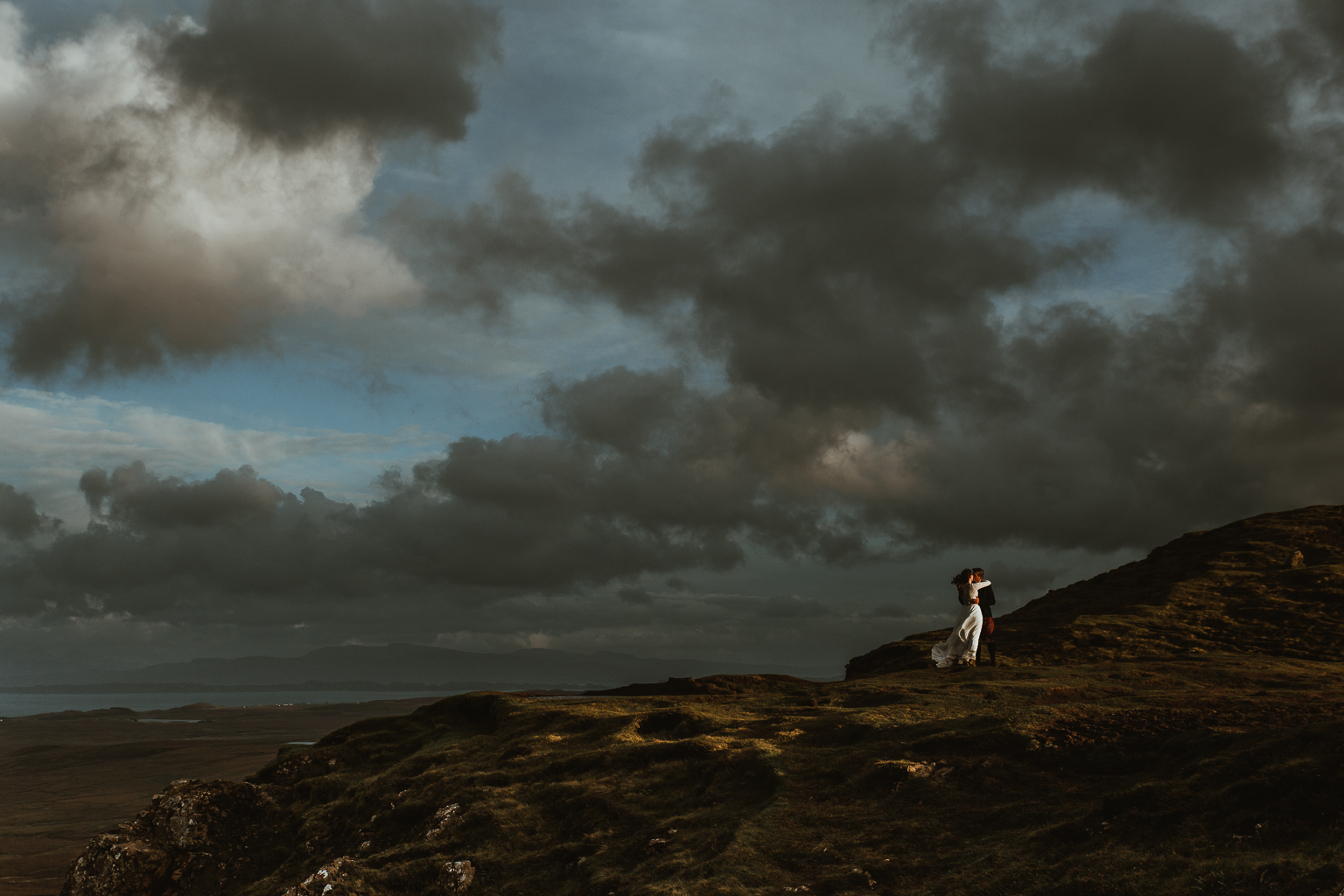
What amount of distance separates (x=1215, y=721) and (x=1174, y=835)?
559cm

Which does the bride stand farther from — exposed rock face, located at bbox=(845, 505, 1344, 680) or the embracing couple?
exposed rock face, located at bbox=(845, 505, 1344, 680)

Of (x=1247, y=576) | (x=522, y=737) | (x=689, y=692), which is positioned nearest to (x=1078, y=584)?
(x=1247, y=576)

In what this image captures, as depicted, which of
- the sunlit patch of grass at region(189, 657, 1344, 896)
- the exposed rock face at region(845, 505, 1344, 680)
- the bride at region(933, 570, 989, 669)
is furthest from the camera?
the exposed rock face at region(845, 505, 1344, 680)

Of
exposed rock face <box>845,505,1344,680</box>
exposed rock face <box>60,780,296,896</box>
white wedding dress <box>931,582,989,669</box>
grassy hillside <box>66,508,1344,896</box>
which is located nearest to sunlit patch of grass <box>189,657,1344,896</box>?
grassy hillside <box>66,508,1344,896</box>

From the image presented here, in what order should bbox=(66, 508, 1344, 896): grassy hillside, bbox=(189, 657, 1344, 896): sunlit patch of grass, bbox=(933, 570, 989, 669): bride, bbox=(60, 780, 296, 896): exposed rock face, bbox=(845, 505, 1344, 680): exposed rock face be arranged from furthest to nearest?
bbox=(845, 505, 1344, 680): exposed rock face → bbox=(933, 570, 989, 669): bride → bbox=(60, 780, 296, 896): exposed rock face → bbox=(66, 508, 1344, 896): grassy hillside → bbox=(189, 657, 1344, 896): sunlit patch of grass

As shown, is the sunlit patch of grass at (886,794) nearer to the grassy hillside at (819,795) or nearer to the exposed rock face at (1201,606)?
the grassy hillside at (819,795)

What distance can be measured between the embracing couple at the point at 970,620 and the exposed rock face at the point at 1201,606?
10.3ft

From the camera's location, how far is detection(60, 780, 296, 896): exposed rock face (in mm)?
21078

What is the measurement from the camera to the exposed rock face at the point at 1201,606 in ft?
108

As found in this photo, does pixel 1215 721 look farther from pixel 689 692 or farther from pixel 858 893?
pixel 689 692

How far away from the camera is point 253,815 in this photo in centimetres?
2370

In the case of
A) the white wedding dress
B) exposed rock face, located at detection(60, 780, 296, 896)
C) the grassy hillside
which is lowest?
exposed rock face, located at detection(60, 780, 296, 896)

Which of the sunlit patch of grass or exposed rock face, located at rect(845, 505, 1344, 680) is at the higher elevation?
exposed rock face, located at rect(845, 505, 1344, 680)

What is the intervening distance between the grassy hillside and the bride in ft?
3.28
